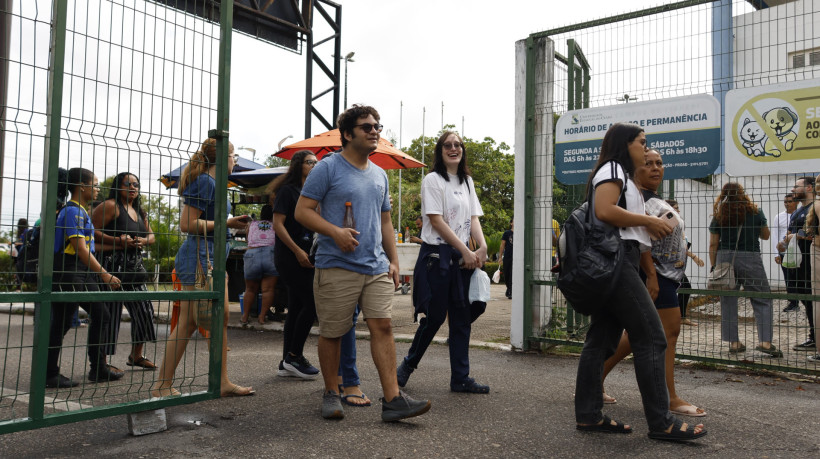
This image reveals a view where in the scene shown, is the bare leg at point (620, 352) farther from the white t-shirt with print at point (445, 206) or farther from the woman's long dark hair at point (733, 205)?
the woman's long dark hair at point (733, 205)

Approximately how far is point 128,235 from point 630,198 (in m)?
3.00

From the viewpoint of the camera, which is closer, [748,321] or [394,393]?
[394,393]

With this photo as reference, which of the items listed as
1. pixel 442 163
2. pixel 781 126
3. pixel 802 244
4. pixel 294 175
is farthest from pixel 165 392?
pixel 802 244

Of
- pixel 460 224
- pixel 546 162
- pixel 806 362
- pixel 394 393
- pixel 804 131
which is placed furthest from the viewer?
pixel 546 162

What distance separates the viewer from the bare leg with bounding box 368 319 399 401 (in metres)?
4.08

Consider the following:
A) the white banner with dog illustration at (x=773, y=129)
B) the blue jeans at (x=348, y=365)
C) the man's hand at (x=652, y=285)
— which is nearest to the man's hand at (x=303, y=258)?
the blue jeans at (x=348, y=365)

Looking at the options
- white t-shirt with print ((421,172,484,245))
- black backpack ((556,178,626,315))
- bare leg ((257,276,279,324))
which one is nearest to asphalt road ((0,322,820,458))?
black backpack ((556,178,626,315))

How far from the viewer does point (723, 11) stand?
19.8 ft

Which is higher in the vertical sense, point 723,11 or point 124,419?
point 723,11

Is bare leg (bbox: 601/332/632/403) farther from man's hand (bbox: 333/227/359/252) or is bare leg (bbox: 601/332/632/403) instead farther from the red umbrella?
the red umbrella

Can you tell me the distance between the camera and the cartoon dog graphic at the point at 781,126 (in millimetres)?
5629

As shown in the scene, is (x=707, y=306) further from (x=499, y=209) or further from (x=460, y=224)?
(x=499, y=209)

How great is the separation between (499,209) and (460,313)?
4187 cm

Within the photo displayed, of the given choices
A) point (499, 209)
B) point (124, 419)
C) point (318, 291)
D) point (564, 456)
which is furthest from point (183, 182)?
point (499, 209)
